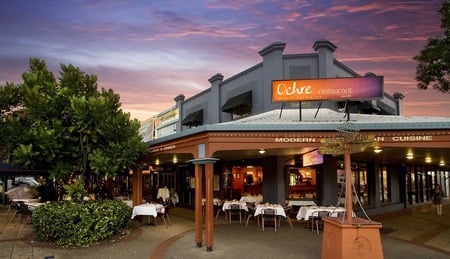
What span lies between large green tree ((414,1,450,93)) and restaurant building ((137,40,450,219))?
108 inches

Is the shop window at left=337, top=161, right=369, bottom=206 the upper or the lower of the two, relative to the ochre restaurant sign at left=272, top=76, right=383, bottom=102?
lower

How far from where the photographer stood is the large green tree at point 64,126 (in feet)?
37.2

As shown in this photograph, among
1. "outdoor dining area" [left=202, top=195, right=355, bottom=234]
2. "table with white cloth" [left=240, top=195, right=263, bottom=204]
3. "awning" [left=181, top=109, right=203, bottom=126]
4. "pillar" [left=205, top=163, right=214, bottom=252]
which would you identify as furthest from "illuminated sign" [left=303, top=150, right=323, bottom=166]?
"awning" [left=181, top=109, right=203, bottom=126]

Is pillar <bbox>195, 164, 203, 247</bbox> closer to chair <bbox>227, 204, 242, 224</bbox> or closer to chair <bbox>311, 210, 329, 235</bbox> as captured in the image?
chair <bbox>311, 210, 329, 235</bbox>

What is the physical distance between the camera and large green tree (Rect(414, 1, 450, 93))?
54.3ft

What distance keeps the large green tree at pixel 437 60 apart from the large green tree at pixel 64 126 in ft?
42.2

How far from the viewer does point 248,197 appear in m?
17.5

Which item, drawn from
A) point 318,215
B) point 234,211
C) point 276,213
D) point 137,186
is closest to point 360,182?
point 234,211

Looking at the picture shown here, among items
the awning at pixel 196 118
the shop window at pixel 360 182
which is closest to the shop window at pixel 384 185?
the shop window at pixel 360 182

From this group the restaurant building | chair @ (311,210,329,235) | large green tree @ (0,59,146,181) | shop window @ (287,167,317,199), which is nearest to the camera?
the restaurant building

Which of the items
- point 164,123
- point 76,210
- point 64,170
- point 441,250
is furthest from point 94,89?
point 164,123

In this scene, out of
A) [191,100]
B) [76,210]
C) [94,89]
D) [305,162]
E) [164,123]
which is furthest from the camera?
[164,123]

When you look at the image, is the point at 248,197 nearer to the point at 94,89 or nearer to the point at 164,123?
the point at 94,89

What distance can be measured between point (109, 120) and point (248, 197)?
310 inches
